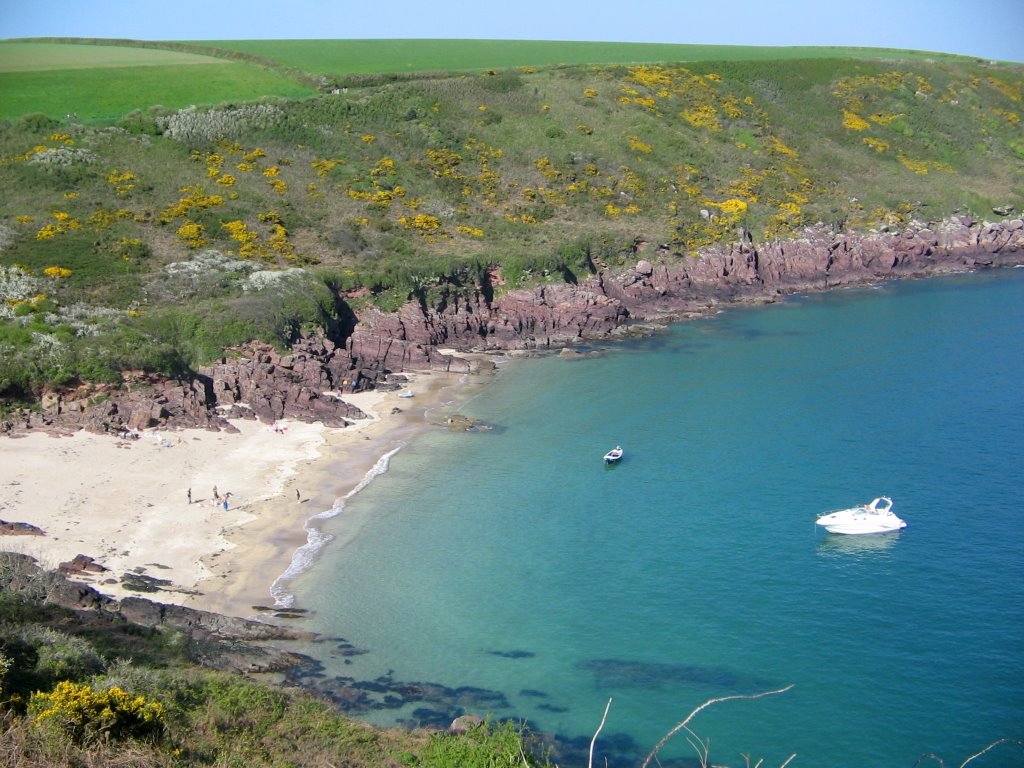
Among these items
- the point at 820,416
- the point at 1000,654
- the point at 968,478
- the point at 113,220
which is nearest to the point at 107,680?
the point at 1000,654

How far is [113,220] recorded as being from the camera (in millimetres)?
75688

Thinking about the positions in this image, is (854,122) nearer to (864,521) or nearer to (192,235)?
(192,235)

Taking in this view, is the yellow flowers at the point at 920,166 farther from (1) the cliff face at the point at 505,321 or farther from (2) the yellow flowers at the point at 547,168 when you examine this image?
(2) the yellow flowers at the point at 547,168

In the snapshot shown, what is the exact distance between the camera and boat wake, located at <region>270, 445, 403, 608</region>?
37.2 metres

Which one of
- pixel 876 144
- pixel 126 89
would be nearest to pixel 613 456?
pixel 126 89

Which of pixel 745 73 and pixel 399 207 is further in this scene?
pixel 745 73

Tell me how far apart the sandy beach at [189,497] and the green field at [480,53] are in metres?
76.6

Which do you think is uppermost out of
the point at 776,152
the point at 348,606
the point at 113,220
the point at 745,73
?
the point at 745,73

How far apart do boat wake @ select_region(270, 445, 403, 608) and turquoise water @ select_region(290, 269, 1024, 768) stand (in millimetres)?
511

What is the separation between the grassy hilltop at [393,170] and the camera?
66.7 m

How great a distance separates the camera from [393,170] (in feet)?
307

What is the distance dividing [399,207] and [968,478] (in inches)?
2276

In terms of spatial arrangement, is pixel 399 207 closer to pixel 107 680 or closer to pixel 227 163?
pixel 227 163

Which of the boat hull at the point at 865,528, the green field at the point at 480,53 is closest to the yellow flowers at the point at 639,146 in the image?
the green field at the point at 480,53
